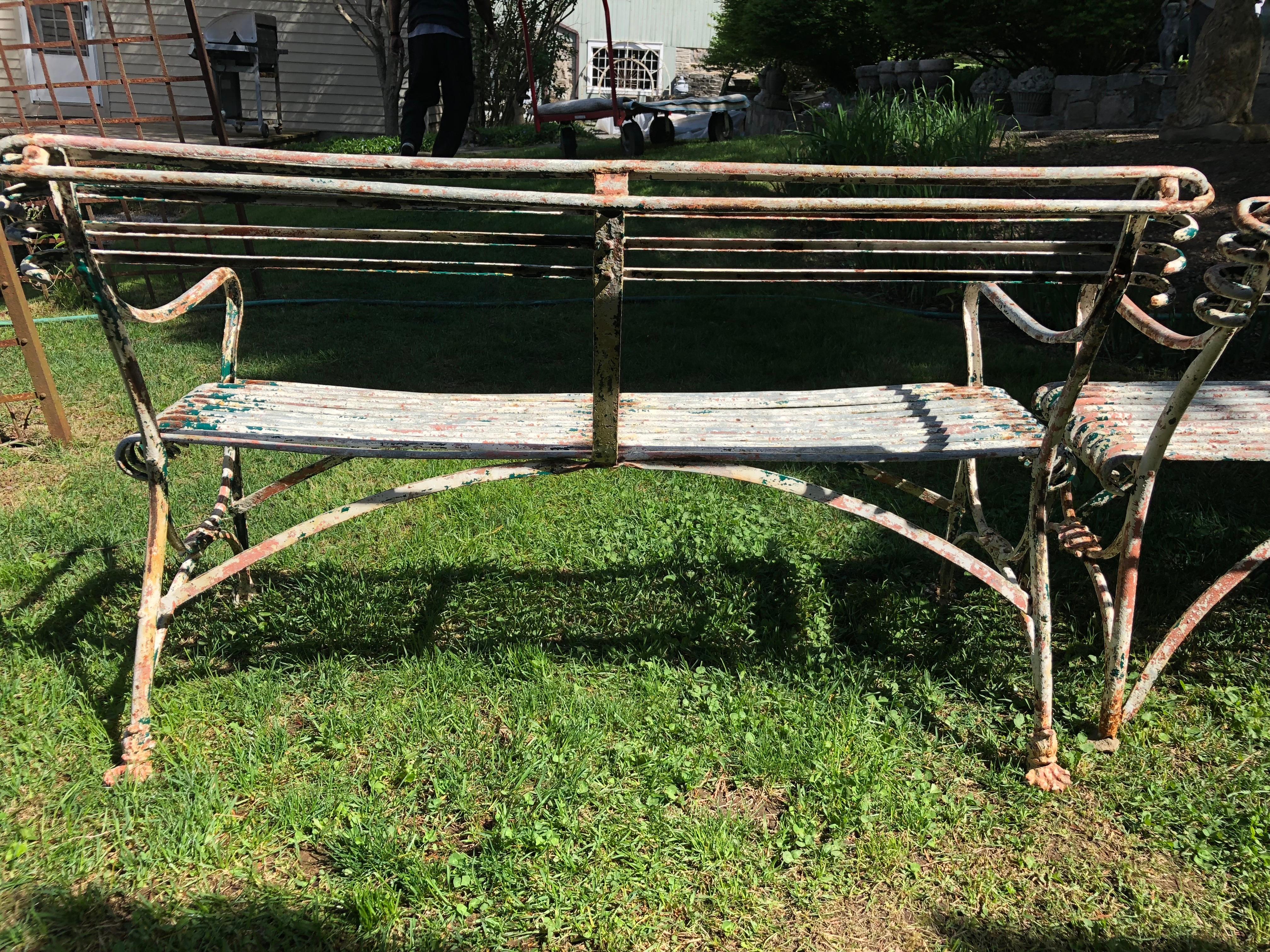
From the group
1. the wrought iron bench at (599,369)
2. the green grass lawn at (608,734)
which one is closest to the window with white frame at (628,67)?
the green grass lawn at (608,734)

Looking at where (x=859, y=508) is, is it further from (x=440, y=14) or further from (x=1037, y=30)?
(x=1037, y=30)

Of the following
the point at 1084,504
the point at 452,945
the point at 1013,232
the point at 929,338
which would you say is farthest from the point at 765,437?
the point at 1013,232

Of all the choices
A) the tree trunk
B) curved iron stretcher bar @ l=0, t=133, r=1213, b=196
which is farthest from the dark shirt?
the tree trunk

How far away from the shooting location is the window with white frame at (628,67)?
2002 cm

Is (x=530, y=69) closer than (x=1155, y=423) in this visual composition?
No

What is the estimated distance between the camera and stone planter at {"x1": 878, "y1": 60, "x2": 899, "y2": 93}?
9.88m

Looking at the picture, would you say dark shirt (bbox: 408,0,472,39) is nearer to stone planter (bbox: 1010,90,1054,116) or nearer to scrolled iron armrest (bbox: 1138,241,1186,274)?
scrolled iron armrest (bbox: 1138,241,1186,274)

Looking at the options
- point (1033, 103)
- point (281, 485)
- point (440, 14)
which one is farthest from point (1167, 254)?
point (1033, 103)

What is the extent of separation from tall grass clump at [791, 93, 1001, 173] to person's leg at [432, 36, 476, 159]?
268 cm

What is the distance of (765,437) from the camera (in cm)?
209

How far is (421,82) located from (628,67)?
16.1 metres

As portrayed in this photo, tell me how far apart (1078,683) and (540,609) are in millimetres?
1457

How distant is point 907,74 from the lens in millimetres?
9750

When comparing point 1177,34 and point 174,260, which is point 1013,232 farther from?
point 1177,34
